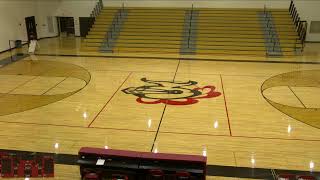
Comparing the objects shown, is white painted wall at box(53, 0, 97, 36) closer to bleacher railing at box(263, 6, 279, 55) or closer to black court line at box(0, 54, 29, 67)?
black court line at box(0, 54, 29, 67)

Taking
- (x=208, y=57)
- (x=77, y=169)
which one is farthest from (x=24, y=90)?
(x=208, y=57)

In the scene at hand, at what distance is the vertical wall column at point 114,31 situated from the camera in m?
18.3

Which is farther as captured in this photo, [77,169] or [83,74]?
[83,74]

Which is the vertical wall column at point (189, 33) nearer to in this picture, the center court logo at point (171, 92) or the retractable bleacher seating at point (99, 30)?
the retractable bleacher seating at point (99, 30)

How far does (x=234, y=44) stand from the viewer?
703 inches

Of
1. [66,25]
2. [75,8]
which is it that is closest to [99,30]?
[75,8]

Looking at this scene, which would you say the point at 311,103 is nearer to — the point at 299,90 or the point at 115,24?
the point at 299,90

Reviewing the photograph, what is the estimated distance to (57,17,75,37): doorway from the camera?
22.7 m

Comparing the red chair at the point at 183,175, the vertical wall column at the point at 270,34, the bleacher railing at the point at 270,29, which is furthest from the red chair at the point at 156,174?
the bleacher railing at the point at 270,29

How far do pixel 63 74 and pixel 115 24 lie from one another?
23.7 feet

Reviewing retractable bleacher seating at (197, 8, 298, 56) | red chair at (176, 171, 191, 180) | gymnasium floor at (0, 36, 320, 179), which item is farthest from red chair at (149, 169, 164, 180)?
retractable bleacher seating at (197, 8, 298, 56)

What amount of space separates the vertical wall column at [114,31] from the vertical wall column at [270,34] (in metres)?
8.44

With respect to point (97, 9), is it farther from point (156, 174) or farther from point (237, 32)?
point (156, 174)

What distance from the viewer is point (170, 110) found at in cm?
990
